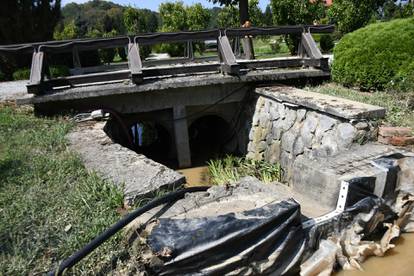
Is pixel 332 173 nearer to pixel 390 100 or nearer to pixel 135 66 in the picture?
pixel 390 100

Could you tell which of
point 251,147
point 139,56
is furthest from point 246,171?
point 139,56

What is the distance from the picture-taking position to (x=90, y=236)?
2.63m

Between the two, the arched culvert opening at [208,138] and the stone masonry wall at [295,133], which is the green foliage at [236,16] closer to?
→ the arched culvert opening at [208,138]

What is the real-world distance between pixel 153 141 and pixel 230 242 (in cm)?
758

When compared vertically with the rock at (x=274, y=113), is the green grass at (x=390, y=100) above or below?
above

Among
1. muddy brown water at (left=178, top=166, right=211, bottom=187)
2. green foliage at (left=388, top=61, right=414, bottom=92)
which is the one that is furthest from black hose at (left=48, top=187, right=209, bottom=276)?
green foliage at (left=388, top=61, right=414, bottom=92)

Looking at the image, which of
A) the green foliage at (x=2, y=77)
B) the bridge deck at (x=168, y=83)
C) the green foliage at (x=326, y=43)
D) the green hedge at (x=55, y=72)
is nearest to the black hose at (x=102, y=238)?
the bridge deck at (x=168, y=83)

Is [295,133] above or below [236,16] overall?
below

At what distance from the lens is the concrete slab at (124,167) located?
11.1ft

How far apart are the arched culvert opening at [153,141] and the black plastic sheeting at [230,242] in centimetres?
488

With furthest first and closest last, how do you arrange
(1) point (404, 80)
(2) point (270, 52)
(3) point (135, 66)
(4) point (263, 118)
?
1. (2) point (270, 52)
2. (4) point (263, 118)
3. (3) point (135, 66)
4. (1) point (404, 80)

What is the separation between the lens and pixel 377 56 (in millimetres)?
6395

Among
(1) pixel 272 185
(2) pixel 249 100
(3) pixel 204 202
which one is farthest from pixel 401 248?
(2) pixel 249 100

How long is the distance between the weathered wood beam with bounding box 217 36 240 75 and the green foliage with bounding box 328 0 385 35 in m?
17.1
